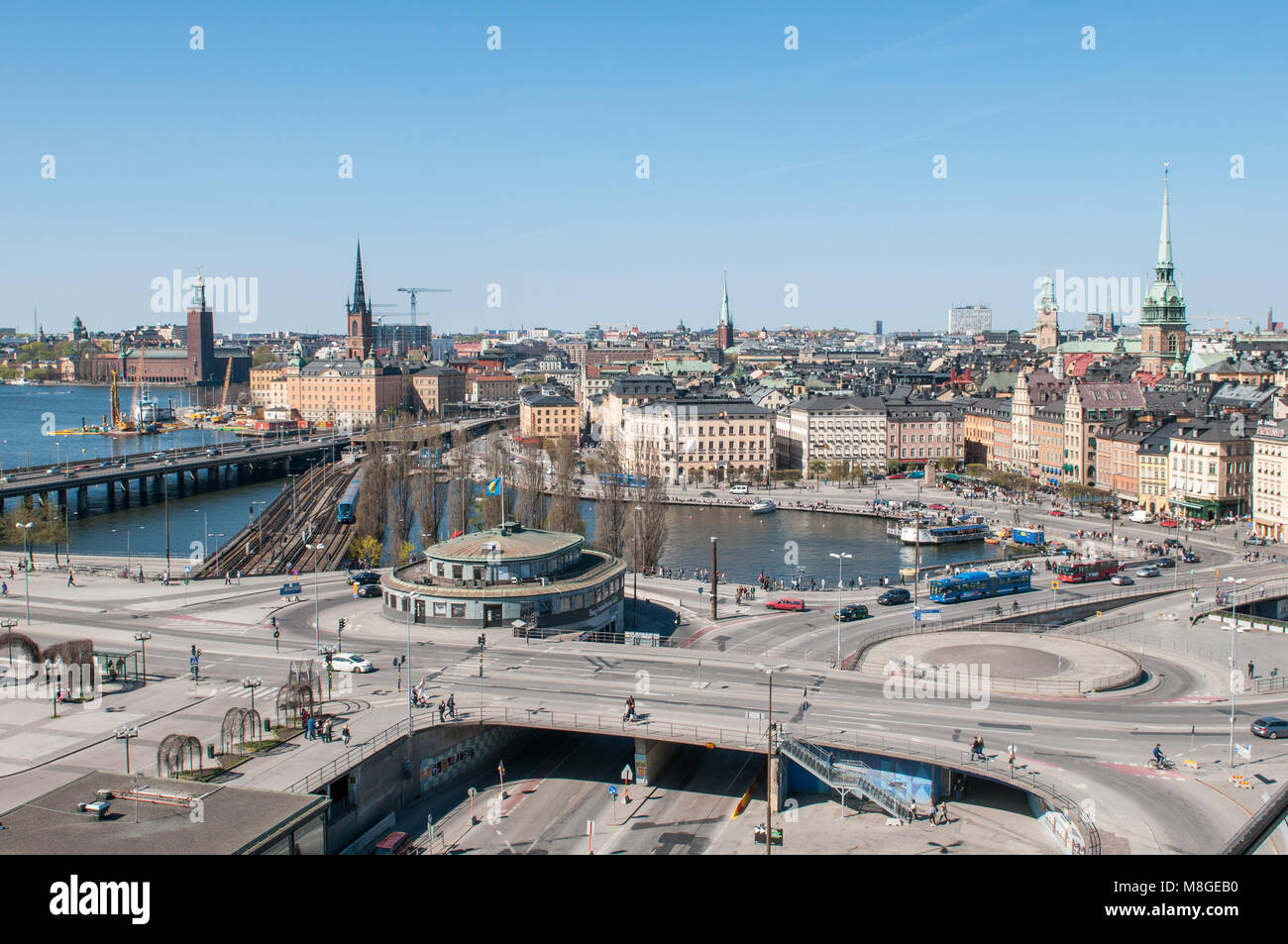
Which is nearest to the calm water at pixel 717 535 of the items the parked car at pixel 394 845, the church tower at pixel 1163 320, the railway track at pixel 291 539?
the railway track at pixel 291 539

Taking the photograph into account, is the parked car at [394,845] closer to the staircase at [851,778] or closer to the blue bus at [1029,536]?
the staircase at [851,778]

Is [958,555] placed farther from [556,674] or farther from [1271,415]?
[556,674]

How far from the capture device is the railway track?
6088cm

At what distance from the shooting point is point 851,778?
2702cm

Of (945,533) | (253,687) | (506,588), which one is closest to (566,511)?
(506,588)

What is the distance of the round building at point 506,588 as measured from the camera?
38969mm

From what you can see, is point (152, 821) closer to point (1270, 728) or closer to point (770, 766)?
point (770, 766)

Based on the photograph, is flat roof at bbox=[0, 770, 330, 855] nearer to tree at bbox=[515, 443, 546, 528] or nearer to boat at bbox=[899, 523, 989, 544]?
tree at bbox=[515, 443, 546, 528]

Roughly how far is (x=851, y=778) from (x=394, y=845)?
1069cm

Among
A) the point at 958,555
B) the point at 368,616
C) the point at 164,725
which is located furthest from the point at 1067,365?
the point at 164,725

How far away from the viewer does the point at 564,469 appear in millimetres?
72938

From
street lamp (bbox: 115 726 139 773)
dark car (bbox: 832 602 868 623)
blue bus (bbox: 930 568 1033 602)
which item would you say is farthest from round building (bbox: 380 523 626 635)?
blue bus (bbox: 930 568 1033 602)

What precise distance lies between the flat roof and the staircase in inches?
460
